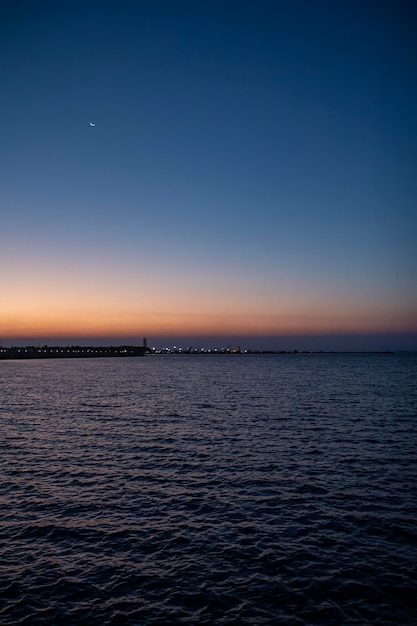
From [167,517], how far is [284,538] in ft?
19.1

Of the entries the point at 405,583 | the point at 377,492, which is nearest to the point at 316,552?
the point at 405,583

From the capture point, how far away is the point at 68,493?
975 inches

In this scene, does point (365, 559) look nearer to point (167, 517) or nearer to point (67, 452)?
point (167, 517)

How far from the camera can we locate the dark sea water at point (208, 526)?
48.1 ft

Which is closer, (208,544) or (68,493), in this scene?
(208,544)

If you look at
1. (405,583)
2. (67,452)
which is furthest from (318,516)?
(67,452)

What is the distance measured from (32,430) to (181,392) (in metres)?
40.4

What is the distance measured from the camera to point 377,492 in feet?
83.6

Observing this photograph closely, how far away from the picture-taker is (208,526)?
806 inches

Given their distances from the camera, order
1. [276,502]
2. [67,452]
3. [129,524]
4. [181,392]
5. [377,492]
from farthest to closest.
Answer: [181,392]
[67,452]
[377,492]
[276,502]
[129,524]

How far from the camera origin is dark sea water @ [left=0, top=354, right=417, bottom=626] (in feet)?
48.1

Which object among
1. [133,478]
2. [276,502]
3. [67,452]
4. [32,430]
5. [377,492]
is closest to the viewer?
[276,502]

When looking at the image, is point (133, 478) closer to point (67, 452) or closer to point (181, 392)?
point (67, 452)

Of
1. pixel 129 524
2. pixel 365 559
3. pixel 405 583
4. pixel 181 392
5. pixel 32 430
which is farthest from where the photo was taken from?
pixel 181 392
